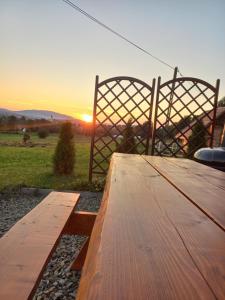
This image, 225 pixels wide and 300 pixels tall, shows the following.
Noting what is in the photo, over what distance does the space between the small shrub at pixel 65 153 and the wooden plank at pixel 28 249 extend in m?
4.32

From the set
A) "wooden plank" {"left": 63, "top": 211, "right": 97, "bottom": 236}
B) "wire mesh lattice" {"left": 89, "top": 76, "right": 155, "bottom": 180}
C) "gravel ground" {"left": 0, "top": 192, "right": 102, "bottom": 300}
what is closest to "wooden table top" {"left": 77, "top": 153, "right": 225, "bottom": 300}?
"wooden plank" {"left": 63, "top": 211, "right": 97, "bottom": 236}

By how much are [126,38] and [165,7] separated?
7.54 feet

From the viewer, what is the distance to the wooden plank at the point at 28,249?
0.61 metres

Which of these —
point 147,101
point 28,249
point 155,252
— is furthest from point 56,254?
point 147,101

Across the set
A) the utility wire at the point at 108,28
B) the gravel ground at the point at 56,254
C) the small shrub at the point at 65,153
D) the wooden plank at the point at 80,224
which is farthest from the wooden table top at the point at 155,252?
the utility wire at the point at 108,28

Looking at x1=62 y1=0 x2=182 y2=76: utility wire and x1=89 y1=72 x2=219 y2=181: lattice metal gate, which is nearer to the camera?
x1=89 y1=72 x2=219 y2=181: lattice metal gate

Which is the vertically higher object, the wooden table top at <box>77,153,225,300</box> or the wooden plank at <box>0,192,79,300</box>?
the wooden table top at <box>77,153,225,300</box>

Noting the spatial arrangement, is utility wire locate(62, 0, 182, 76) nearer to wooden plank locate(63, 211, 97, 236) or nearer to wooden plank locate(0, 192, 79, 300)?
wooden plank locate(63, 211, 97, 236)

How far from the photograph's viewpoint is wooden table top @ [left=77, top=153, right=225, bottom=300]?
33cm

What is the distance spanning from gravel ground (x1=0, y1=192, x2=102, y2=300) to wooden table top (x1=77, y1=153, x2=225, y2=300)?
1.06 metres

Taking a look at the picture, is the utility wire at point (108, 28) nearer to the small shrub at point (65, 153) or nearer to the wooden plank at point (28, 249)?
the small shrub at point (65, 153)

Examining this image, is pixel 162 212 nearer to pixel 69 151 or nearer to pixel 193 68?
pixel 69 151

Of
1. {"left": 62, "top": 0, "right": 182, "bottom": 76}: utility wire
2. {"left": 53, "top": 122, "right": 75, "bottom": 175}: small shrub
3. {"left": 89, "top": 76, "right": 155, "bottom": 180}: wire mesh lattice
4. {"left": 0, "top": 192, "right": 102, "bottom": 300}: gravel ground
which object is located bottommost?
{"left": 0, "top": 192, "right": 102, "bottom": 300}: gravel ground

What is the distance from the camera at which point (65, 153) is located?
571 centimetres
